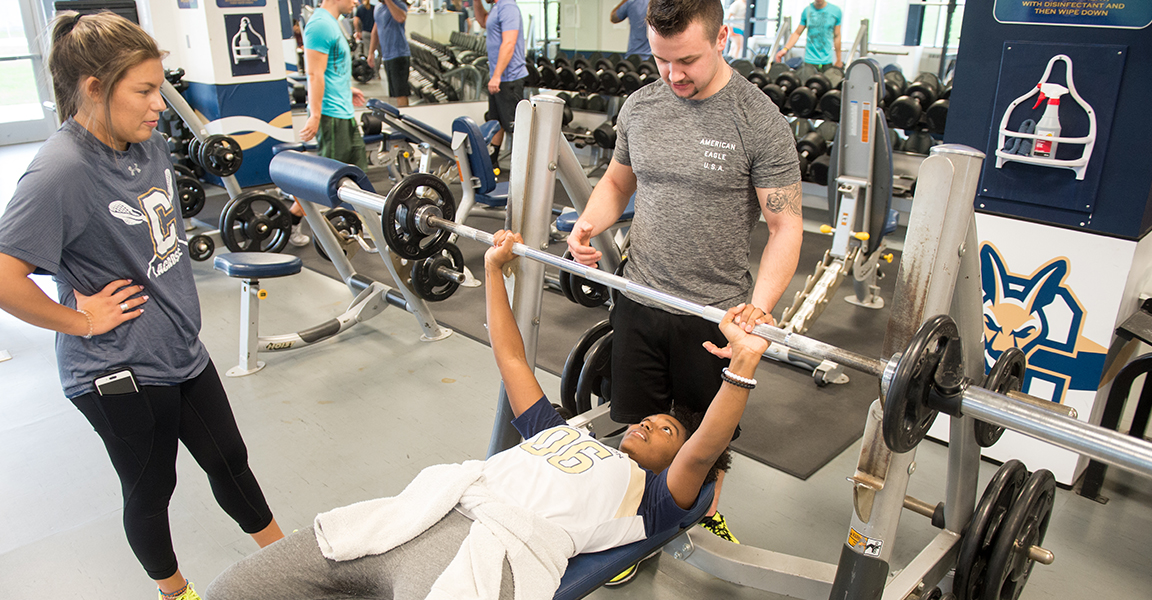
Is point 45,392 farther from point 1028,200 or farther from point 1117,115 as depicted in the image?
point 1117,115

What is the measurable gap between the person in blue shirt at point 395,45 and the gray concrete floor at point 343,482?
419 cm

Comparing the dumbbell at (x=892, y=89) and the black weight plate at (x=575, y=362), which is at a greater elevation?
the dumbbell at (x=892, y=89)

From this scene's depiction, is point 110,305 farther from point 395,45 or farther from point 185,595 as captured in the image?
point 395,45

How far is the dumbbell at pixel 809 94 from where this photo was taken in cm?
489

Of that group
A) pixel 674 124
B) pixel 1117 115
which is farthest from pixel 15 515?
pixel 1117 115

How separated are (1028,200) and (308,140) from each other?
10.6ft

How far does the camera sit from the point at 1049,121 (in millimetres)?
2086

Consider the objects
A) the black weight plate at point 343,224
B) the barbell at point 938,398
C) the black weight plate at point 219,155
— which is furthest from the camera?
the black weight plate at point 219,155

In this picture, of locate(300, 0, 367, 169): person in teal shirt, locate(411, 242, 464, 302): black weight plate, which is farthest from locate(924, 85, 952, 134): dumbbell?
locate(300, 0, 367, 169): person in teal shirt

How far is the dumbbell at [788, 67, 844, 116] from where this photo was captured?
489 centimetres

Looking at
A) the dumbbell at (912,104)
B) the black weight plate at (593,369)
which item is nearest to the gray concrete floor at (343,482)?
the black weight plate at (593,369)

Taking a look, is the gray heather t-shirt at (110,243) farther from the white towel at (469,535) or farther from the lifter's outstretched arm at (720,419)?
the lifter's outstretched arm at (720,419)

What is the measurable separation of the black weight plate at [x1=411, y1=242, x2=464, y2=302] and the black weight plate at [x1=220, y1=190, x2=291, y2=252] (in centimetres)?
89

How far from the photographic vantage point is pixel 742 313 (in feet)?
4.25
